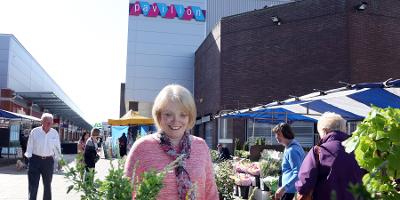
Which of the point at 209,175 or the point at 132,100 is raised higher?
the point at 132,100

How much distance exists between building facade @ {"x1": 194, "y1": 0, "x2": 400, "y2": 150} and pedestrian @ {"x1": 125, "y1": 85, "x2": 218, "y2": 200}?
19.7 meters

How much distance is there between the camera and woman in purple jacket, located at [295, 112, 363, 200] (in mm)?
4250

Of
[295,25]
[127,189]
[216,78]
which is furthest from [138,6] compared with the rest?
[127,189]

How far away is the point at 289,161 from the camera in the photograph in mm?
5969

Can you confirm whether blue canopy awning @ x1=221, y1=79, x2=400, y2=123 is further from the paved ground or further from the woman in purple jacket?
the paved ground

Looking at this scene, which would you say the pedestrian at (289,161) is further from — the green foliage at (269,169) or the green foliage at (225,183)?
the green foliage at (269,169)

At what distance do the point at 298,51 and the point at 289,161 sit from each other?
1765 centimetres

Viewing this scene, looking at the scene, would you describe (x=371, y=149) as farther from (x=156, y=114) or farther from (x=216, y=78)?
(x=216, y=78)

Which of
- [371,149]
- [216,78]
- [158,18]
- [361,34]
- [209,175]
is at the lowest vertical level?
[209,175]

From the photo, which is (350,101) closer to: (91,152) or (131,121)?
(91,152)

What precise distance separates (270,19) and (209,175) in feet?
70.5

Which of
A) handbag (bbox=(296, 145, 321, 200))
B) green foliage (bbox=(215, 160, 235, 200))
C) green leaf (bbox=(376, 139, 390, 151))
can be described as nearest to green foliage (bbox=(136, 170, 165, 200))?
Result: green leaf (bbox=(376, 139, 390, 151))

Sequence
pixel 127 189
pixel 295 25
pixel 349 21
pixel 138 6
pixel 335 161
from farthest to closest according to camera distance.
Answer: pixel 138 6 < pixel 295 25 < pixel 349 21 < pixel 335 161 < pixel 127 189

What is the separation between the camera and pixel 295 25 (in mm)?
23141
